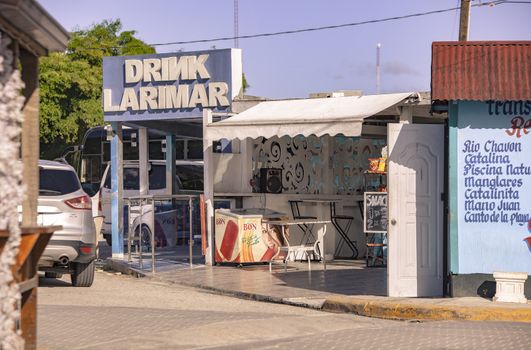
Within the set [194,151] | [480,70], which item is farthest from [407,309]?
[194,151]

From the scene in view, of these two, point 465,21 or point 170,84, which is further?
point 465,21

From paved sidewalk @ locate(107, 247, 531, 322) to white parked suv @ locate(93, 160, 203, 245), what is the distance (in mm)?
3677

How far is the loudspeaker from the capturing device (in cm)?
2216

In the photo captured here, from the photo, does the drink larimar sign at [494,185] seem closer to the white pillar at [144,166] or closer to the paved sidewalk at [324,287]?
the paved sidewalk at [324,287]

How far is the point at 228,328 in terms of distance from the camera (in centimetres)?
1221

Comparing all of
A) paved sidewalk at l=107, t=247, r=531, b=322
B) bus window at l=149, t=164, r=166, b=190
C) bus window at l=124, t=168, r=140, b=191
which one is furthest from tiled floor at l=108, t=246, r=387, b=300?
bus window at l=124, t=168, r=140, b=191

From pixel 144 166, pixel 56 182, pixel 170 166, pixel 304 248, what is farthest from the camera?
pixel 170 166

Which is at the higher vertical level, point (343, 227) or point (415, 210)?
point (415, 210)

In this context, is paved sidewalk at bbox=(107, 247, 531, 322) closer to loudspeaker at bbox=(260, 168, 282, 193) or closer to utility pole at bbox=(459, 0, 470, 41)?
loudspeaker at bbox=(260, 168, 282, 193)

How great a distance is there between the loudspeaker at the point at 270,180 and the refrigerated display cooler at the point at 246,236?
136cm

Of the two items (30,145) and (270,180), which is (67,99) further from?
(30,145)

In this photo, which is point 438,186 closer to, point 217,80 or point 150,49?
point 217,80

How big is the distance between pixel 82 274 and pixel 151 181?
32.9ft

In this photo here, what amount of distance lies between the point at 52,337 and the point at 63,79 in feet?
134
